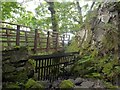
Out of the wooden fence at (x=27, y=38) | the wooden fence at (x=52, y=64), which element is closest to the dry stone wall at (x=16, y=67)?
the wooden fence at (x=52, y=64)

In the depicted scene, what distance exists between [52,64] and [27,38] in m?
1.68

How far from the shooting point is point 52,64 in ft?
A: 19.3

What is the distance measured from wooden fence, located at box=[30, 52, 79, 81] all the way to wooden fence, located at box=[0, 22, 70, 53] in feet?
2.93

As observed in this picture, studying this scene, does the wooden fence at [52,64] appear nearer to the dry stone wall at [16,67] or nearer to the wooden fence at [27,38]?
the dry stone wall at [16,67]

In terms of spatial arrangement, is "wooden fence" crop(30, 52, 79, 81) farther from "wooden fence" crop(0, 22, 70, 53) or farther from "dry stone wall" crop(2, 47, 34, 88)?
"wooden fence" crop(0, 22, 70, 53)

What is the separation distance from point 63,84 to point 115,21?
1692 millimetres

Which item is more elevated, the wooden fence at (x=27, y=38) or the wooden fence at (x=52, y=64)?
the wooden fence at (x=27, y=38)

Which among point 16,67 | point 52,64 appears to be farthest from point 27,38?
point 16,67

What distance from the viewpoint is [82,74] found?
5.60 meters

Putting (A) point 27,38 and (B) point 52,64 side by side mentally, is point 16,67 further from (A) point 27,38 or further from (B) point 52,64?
(A) point 27,38

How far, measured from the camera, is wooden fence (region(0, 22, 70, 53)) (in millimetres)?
5594

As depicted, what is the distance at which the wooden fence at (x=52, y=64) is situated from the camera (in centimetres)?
527

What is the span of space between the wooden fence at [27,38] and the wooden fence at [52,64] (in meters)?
0.89

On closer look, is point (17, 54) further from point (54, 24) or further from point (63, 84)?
point (54, 24)
